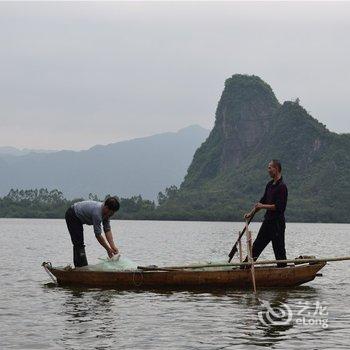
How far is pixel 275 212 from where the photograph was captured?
1627cm

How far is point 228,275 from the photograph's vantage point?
16.0m

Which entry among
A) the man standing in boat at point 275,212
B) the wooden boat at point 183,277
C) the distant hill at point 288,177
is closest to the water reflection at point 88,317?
the wooden boat at point 183,277

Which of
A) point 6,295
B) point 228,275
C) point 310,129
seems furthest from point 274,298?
point 310,129

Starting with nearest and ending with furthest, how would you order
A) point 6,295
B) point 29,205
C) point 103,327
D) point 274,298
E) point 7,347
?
point 7,347 → point 103,327 → point 274,298 → point 6,295 → point 29,205

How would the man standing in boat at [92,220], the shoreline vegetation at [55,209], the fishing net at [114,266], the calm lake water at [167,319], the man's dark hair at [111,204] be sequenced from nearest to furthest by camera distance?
the calm lake water at [167,319] < the man's dark hair at [111,204] < the man standing in boat at [92,220] < the fishing net at [114,266] < the shoreline vegetation at [55,209]

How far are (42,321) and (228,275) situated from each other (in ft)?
17.7

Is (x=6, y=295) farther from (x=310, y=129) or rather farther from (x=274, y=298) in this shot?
(x=310, y=129)

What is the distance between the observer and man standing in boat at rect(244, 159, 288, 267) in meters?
15.9

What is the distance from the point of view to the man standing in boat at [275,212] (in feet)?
52.2

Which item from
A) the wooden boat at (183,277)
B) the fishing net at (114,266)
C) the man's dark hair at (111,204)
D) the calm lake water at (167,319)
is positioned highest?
the man's dark hair at (111,204)

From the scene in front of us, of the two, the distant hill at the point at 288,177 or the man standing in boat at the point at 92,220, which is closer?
the man standing in boat at the point at 92,220

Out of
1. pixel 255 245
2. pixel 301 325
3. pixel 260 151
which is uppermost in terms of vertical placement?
pixel 260 151

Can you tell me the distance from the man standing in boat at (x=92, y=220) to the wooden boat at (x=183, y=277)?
0.46 meters

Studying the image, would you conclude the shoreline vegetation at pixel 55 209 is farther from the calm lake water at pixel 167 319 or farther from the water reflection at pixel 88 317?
the water reflection at pixel 88 317
